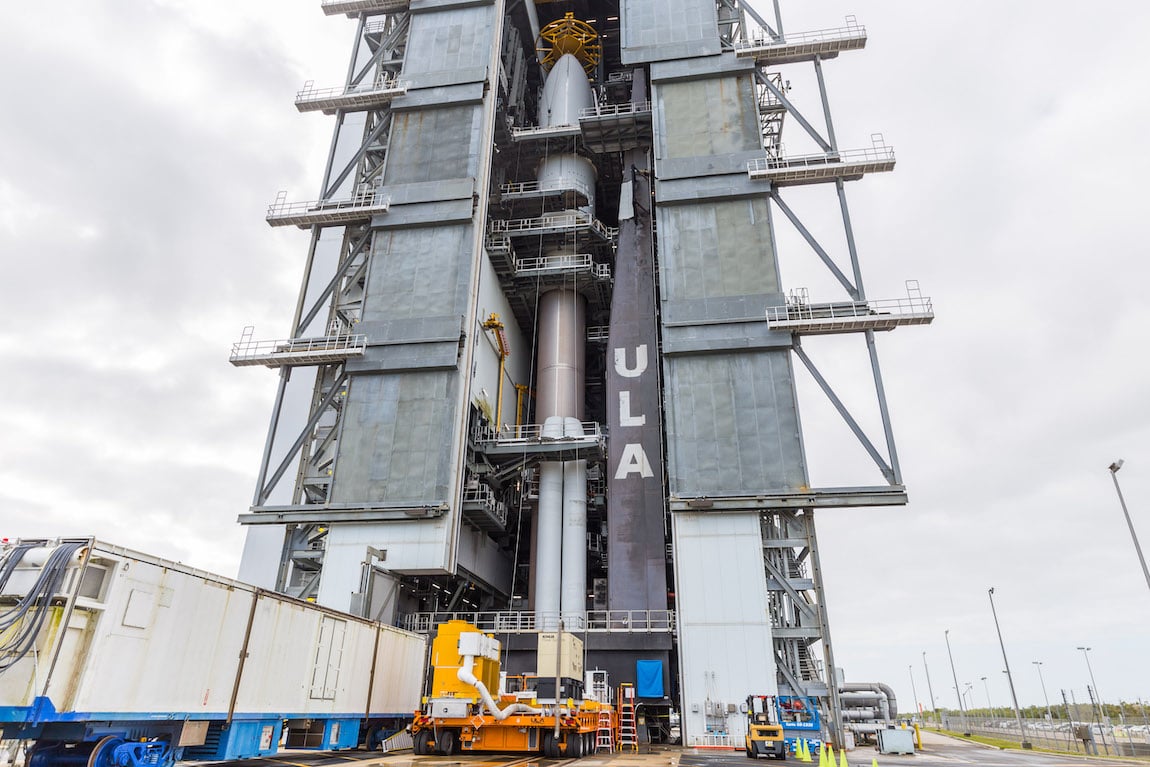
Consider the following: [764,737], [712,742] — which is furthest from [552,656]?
[712,742]

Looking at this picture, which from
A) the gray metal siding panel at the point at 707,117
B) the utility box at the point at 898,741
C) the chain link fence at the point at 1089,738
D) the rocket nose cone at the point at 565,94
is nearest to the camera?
the utility box at the point at 898,741

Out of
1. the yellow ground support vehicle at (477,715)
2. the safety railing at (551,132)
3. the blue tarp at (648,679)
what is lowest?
the yellow ground support vehicle at (477,715)

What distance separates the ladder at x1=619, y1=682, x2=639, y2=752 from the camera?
2204 cm

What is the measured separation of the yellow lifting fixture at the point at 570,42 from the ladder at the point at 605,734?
130ft

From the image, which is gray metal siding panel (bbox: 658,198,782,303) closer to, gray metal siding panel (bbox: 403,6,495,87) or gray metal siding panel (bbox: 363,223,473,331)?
gray metal siding panel (bbox: 363,223,473,331)

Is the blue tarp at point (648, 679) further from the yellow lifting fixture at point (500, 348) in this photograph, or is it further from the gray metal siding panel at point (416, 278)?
the gray metal siding panel at point (416, 278)

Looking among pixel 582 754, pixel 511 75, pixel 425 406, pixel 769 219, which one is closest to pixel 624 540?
pixel 425 406

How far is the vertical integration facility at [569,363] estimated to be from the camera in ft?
86.3

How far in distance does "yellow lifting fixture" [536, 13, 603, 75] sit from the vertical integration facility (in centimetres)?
214

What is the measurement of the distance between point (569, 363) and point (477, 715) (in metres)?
23.1

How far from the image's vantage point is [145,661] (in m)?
10.7

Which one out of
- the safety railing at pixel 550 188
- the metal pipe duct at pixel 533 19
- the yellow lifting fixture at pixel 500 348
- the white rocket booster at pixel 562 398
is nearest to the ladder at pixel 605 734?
the white rocket booster at pixel 562 398

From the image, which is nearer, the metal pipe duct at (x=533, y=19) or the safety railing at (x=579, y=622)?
the safety railing at (x=579, y=622)

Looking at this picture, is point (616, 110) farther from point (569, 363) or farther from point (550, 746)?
point (550, 746)
